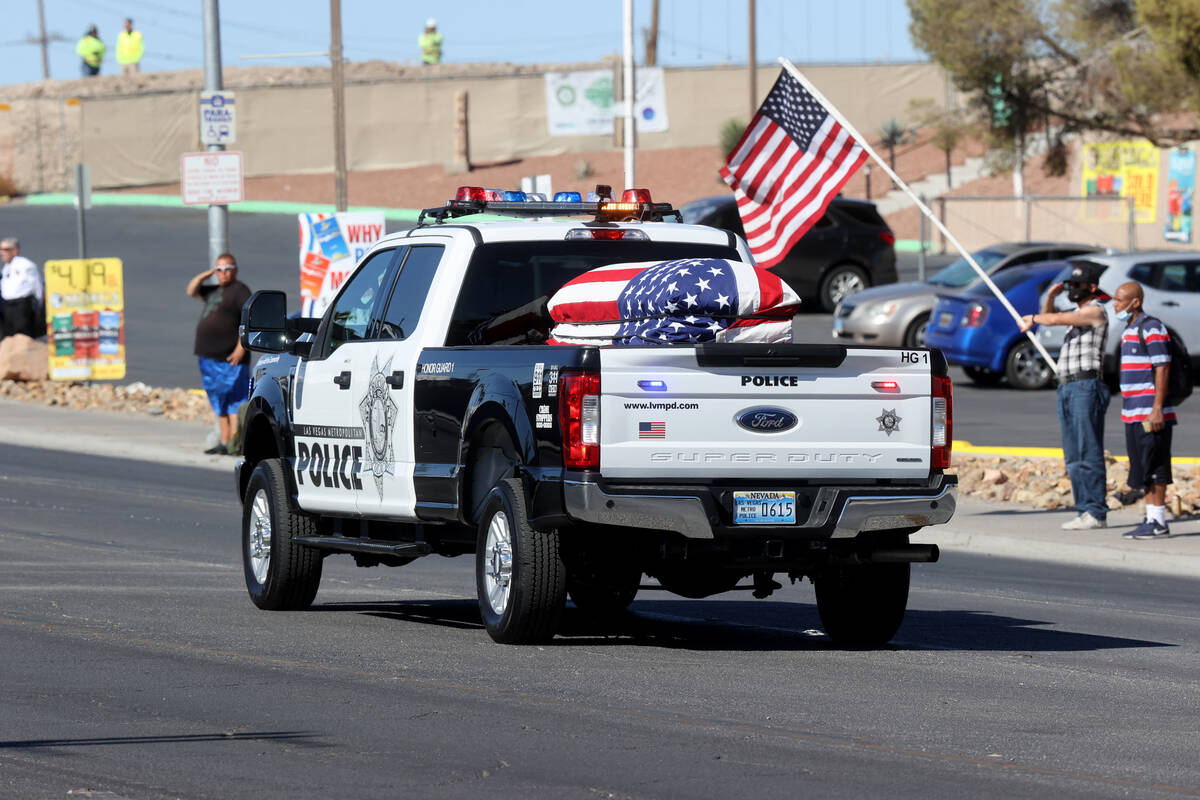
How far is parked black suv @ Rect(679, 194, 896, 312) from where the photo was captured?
1405 inches

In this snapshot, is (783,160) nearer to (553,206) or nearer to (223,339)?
(553,206)

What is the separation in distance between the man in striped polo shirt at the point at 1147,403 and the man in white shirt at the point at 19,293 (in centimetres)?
1802

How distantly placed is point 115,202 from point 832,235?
119 ft

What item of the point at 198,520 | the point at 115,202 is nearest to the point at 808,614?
the point at 198,520

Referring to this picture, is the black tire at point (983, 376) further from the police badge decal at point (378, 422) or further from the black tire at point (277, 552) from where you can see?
the police badge decal at point (378, 422)

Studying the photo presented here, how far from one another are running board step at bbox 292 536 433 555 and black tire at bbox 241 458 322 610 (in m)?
0.10

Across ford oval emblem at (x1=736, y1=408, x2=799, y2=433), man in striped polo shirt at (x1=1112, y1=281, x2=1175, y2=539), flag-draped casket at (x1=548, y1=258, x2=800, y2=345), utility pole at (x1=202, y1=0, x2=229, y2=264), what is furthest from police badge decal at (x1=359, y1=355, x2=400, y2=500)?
utility pole at (x1=202, y1=0, x2=229, y2=264)

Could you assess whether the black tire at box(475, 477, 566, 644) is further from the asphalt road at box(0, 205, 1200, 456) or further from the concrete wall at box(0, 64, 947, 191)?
the concrete wall at box(0, 64, 947, 191)

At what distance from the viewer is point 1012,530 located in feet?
53.3

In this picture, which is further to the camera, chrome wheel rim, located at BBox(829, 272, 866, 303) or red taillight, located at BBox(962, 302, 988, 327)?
chrome wheel rim, located at BBox(829, 272, 866, 303)

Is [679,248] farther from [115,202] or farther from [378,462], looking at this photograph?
[115,202]

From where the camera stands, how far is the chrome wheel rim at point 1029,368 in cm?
2688

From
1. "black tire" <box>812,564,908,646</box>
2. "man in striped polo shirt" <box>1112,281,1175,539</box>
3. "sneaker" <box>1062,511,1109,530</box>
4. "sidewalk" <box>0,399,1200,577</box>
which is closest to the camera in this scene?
"black tire" <box>812,564,908,646</box>

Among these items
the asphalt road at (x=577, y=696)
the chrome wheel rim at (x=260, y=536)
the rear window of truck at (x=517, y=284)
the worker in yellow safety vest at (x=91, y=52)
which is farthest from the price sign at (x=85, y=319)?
the worker in yellow safety vest at (x=91, y=52)
